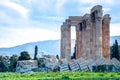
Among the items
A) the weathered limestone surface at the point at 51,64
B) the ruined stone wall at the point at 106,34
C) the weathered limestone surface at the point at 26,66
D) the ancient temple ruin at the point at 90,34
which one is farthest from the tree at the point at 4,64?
the ruined stone wall at the point at 106,34

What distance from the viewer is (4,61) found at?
63719 mm

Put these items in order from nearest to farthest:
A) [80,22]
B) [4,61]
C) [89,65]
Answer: [89,65], [80,22], [4,61]

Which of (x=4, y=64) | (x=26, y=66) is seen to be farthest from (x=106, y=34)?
(x=4, y=64)

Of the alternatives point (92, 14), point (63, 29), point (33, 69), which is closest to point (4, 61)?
point (63, 29)

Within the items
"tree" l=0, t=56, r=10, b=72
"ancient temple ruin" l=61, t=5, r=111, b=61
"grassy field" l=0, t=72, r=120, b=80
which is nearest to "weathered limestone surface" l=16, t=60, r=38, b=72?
"ancient temple ruin" l=61, t=5, r=111, b=61

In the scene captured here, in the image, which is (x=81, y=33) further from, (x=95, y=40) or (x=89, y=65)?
(x=89, y=65)

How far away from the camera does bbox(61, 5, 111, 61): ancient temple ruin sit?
157 ft

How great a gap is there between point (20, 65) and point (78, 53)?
983 centimetres

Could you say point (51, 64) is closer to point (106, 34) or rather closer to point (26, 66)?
point (26, 66)

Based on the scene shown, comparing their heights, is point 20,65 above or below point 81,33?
below

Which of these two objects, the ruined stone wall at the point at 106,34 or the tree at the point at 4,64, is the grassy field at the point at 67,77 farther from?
the tree at the point at 4,64

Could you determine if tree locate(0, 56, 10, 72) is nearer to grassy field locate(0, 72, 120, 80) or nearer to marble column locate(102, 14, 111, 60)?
marble column locate(102, 14, 111, 60)

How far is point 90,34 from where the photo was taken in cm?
5234

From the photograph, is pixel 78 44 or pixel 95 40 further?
pixel 78 44
